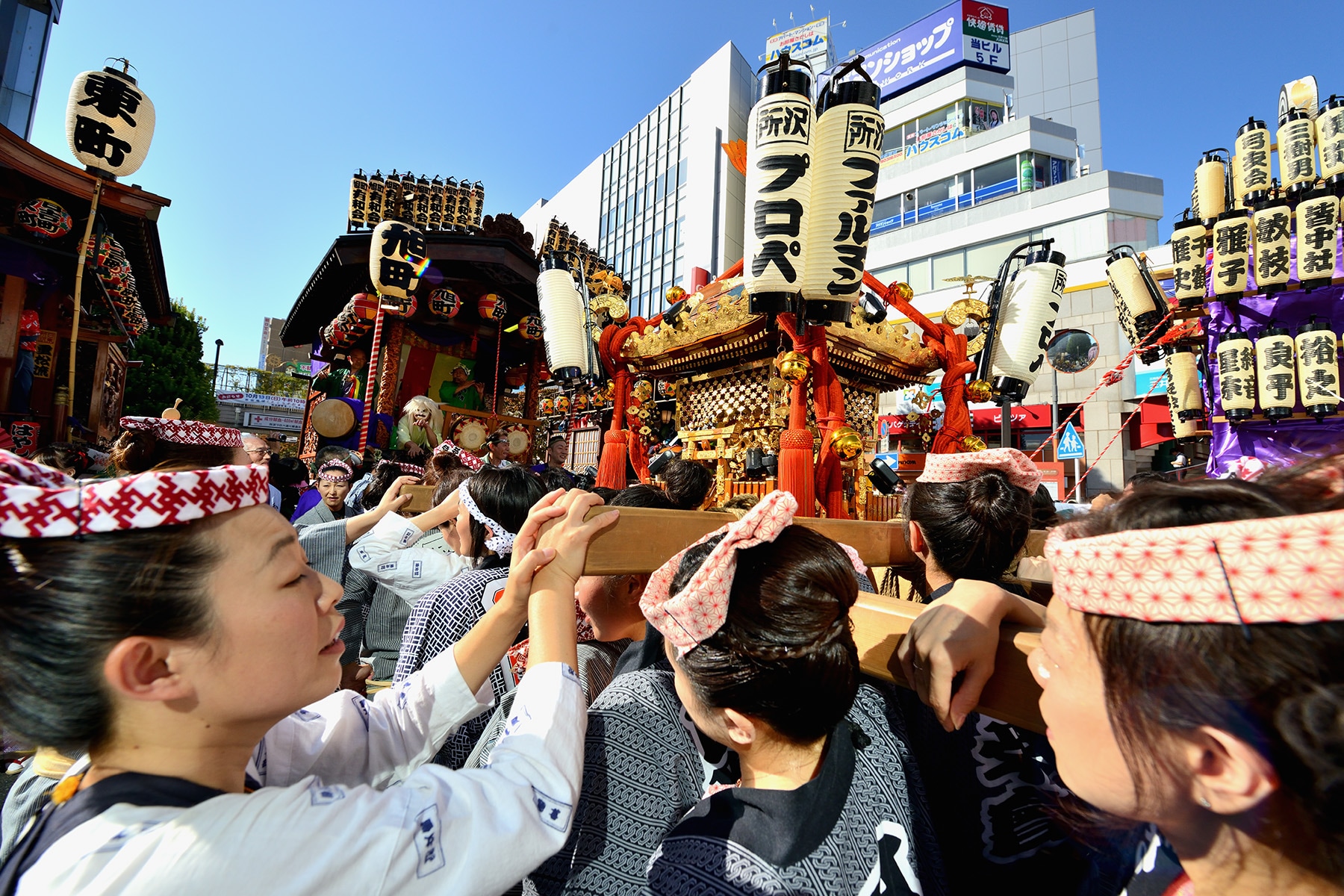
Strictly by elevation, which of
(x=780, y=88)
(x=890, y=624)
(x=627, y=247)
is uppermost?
(x=627, y=247)

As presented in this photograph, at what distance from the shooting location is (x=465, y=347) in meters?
11.9

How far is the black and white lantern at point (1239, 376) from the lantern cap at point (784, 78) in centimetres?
747

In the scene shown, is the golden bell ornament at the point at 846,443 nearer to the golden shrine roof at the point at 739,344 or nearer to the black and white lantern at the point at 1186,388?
the golden shrine roof at the point at 739,344

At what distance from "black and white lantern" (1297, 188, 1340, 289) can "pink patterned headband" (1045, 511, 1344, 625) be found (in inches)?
406

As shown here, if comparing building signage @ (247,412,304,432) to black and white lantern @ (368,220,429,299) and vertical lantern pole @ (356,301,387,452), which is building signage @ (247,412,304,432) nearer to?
vertical lantern pole @ (356,301,387,452)

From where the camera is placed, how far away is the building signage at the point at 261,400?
31.5 meters

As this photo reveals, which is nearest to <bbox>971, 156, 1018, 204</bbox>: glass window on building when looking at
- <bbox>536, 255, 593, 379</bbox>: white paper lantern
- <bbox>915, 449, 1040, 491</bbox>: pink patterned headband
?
<bbox>536, 255, 593, 379</bbox>: white paper lantern

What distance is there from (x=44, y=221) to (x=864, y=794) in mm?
10387

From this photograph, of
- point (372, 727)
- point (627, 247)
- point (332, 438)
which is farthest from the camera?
point (627, 247)

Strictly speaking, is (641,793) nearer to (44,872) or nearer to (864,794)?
(864,794)

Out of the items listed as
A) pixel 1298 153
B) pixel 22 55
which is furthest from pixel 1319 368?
pixel 22 55

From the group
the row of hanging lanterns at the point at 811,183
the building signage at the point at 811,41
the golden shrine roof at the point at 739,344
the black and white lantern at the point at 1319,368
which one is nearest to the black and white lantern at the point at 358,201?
the golden shrine roof at the point at 739,344

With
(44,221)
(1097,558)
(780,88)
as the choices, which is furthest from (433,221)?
(1097,558)

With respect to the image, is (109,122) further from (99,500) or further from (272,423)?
(272,423)
